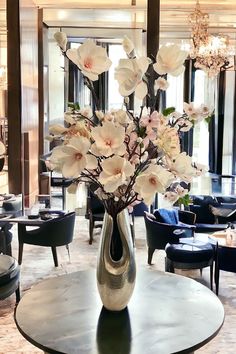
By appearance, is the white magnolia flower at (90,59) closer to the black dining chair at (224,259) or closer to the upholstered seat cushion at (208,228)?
the black dining chair at (224,259)

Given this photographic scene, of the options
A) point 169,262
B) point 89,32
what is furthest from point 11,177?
point 89,32

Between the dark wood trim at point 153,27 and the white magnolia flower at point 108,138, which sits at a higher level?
the dark wood trim at point 153,27

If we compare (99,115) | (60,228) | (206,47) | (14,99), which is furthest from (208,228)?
(99,115)

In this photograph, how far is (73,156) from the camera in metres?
1.96

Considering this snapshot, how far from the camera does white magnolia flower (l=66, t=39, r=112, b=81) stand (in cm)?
198

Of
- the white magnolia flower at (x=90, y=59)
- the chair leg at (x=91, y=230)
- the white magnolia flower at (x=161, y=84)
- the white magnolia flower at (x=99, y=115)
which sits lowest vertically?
the chair leg at (x=91, y=230)

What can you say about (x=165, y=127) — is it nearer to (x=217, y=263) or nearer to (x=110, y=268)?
(x=110, y=268)

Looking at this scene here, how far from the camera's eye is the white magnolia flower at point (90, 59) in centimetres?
198

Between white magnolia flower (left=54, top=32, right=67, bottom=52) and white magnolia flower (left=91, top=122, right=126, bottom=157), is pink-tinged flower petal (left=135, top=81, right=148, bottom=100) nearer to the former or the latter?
white magnolia flower (left=91, top=122, right=126, bottom=157)

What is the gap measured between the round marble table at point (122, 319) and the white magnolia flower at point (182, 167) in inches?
28.1

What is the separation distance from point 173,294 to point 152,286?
6.1 inches

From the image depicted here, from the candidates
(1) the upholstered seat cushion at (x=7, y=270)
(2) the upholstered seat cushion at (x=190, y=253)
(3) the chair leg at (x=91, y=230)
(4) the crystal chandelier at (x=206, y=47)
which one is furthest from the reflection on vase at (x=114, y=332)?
(4) the crystal chandelier at (x=206, y=47)

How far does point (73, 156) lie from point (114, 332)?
82 cm

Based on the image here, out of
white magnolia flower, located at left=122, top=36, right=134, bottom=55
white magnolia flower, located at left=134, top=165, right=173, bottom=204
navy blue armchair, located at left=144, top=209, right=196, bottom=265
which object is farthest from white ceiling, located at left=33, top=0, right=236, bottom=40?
white magnolia flower, located at left=134, top=165, right=173, bottom=204
